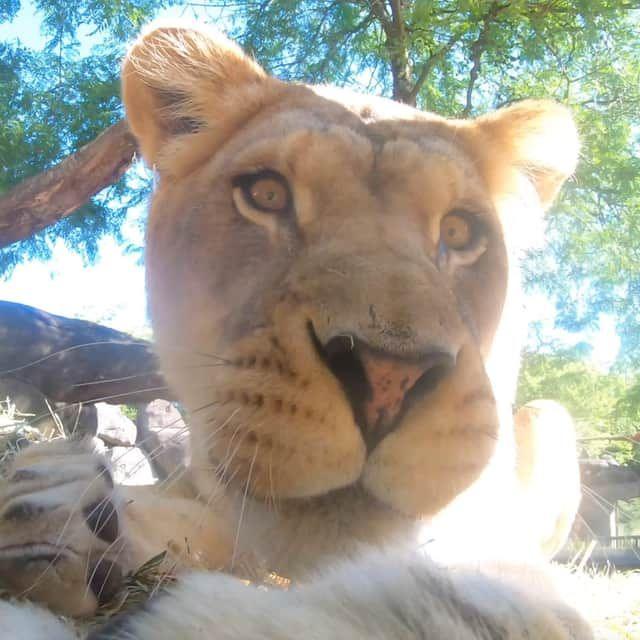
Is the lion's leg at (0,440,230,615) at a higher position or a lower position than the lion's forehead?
lower

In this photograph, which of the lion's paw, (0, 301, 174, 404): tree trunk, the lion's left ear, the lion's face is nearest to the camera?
the lion's paw

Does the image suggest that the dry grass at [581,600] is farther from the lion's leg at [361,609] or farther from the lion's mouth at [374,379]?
the lion's mouth at [374,379]

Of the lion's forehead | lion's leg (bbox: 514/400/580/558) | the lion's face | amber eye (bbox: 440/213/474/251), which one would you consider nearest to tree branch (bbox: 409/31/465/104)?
the lion's face

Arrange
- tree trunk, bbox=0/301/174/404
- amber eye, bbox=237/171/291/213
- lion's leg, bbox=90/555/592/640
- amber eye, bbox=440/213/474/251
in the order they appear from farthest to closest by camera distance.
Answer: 1. tree trunk, bbox=0/301/174/404
2. amber eye, bbox=440/213/474/251
3. amber eye, bbox=237/171/291/213
4. lion's leg, bbox=90/555/592/640

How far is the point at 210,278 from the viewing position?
6.69ft

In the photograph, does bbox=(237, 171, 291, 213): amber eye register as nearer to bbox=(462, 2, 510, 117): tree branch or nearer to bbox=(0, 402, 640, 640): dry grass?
bbox=(0, 402, 640, 640): dry grass

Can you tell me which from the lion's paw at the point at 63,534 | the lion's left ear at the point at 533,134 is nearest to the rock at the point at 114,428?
the lion's left ear at the point at 533,134

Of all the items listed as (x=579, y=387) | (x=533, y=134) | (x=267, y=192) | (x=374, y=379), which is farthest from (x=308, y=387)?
(x=579, y=387)

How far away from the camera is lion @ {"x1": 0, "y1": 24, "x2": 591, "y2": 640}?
3.23 ft

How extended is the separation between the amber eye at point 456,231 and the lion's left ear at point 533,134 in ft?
2.18

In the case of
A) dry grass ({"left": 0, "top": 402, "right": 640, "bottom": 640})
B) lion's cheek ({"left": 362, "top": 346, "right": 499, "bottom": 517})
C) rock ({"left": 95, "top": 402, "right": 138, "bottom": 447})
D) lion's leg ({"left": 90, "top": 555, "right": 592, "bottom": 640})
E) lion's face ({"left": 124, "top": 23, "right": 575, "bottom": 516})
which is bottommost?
rock ({"left": 95, "top": 402, "right": 138, "bottom": 447})

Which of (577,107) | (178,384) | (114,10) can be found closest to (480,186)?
(178,384)

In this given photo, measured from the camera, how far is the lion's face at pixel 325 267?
144 centimetres

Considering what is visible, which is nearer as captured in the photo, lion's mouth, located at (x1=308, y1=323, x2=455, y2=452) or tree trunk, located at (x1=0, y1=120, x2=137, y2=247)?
lion's mouth, located at (x1=308, y1=323, x2=455, y2=452)
